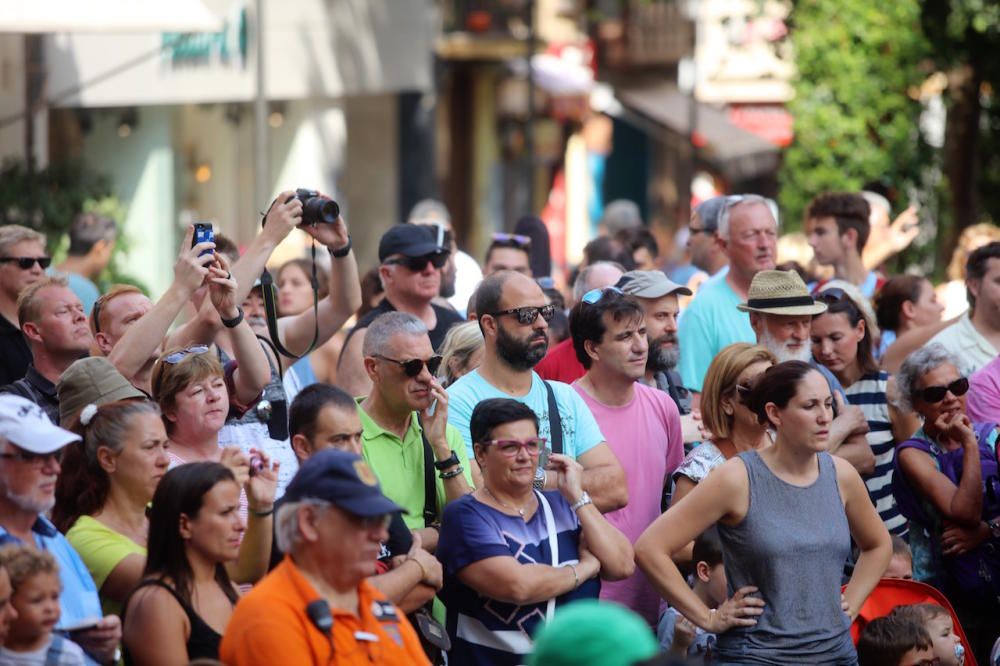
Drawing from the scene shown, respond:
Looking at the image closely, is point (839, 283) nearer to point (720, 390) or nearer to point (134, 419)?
point (720, 390)

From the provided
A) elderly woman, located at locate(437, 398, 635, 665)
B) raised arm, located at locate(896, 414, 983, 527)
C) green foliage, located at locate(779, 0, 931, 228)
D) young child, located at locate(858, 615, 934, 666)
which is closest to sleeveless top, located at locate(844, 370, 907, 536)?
raised arm, located at locate(896, 414, 983, 527)

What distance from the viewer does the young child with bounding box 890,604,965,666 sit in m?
6.97

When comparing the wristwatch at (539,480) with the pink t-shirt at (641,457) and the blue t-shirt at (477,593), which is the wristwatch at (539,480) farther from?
the pink t-shirt at (641,457)

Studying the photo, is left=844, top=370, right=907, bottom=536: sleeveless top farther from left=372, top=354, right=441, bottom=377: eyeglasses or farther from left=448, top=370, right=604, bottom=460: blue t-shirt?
left=372, top=354, right=441, bottom=377: eyeglasses

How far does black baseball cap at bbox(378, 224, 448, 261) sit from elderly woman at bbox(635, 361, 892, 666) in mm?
2373

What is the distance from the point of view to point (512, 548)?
619 cm

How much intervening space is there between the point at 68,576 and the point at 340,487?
0.97 meters

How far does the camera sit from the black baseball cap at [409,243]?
27.7 ft

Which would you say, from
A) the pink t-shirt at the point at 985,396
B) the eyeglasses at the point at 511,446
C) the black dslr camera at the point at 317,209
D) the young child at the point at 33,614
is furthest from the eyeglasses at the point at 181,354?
the pink t-shirt at the point at 985,396

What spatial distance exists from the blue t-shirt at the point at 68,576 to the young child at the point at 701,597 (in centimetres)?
233

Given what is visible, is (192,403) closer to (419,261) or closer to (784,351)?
(419,261)

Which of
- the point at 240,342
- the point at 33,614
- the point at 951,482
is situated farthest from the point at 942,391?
the point at 33,614

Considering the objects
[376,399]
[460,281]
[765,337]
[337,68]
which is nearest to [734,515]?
[376,399]

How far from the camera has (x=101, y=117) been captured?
16.2 m
